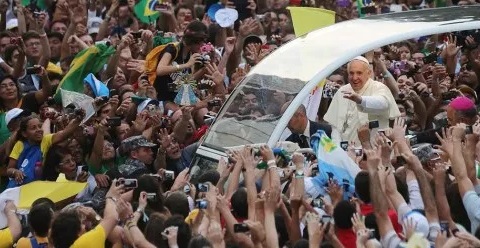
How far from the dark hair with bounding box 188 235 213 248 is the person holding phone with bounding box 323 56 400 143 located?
4.13m

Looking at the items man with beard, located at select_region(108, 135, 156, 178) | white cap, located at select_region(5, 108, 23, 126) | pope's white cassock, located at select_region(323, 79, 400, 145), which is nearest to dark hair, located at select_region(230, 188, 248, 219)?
pope's white cassock, located at select_region(323, 79, 400, 145)

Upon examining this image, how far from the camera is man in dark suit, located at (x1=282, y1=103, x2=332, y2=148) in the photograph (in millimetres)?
13922

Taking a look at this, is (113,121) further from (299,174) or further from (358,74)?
(299,174)

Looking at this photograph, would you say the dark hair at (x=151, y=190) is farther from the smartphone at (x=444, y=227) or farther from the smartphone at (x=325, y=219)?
the smartphone at (x=444, y=227)

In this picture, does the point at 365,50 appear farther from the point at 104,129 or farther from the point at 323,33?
the point at 104,129

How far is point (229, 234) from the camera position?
11.1 meters

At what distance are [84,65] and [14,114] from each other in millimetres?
1700

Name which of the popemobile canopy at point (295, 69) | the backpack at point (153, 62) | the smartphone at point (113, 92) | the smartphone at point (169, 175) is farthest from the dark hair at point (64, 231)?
the backpack at point (153, 62)

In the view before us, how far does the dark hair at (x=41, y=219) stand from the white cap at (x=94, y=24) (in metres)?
9.29

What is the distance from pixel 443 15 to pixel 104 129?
10.8 feet

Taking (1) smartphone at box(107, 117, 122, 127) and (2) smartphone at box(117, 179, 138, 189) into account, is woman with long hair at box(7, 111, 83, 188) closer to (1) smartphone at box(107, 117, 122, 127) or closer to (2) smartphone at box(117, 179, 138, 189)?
(1) smartphone at box(107, 117, 122, 127)

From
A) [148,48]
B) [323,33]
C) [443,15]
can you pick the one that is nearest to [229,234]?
[323,33]

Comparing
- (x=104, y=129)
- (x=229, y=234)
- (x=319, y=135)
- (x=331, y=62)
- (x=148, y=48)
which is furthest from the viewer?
(x=148, y=48)

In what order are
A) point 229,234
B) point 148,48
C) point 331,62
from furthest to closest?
1. point 148,48
2. point 331,62
3. point 229,234
